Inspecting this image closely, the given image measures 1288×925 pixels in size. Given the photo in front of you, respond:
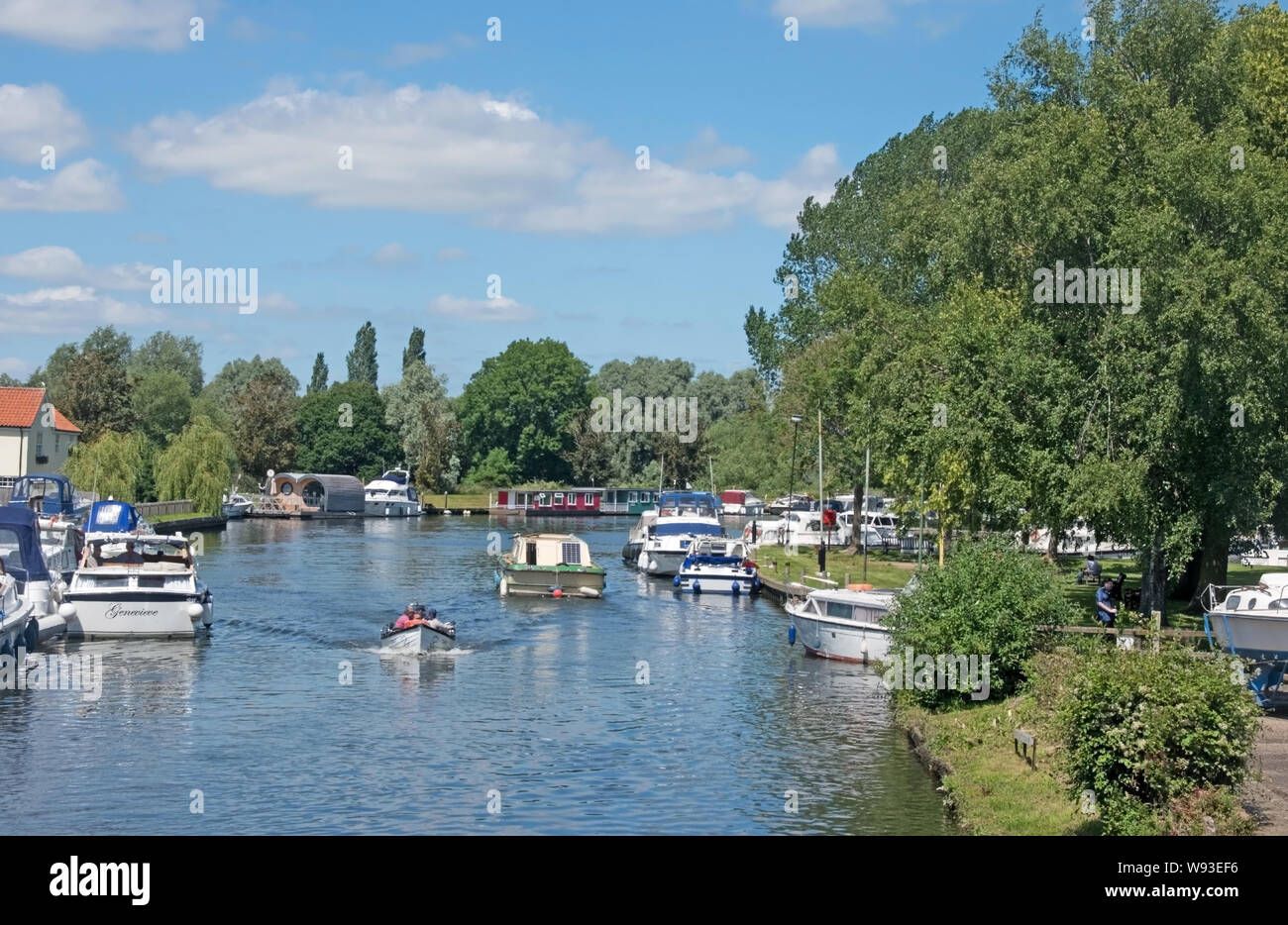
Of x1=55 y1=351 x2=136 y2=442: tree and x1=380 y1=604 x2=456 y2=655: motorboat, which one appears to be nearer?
x1=380 y1=604 x2=456 y2=655: motorboat

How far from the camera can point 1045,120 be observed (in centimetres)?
3975

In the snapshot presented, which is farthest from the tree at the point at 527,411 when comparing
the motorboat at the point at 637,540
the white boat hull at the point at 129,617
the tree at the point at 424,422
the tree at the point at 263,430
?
the white boat hull at the point at 129,617

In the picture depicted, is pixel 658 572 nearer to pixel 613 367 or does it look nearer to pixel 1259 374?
pixel 1259 374

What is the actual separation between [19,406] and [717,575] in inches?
2483

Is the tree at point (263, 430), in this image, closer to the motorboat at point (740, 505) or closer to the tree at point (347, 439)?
the tree at point (347, 439)

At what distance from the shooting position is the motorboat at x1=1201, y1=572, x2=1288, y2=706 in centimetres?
2681

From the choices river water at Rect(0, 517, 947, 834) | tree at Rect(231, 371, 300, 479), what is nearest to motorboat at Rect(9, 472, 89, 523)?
river water at Rect(0, 517, 947, 834)

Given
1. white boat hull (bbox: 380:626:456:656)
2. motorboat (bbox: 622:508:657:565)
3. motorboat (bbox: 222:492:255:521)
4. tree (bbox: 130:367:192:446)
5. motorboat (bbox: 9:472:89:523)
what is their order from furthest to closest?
tree (bbox: 130:367:192:446) → motorboat (bbox: 222:492:255:521) → motorboat (bbox: 622:508:657:565) → motorboat (bbox: 9:472:89:523) → white boat hull (bbox: 380:626:456:656)

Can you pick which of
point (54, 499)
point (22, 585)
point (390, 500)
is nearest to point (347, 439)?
point (390, 500)

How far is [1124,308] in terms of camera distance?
1367 inches

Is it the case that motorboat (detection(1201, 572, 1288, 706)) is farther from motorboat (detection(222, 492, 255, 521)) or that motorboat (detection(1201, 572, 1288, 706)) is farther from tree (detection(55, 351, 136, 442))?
tree (detection(55, 351, 136, 442))

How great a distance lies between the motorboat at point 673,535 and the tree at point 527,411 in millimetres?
80962

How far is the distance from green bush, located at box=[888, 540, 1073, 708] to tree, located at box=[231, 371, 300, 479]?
129 meters

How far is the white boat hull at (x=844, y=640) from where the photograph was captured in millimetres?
40688
